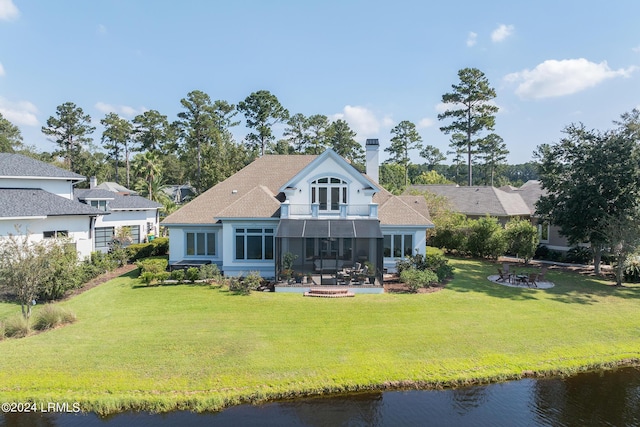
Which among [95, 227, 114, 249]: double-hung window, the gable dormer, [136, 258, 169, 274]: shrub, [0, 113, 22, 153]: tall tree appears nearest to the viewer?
[136, 258, 169, 274]: shrub

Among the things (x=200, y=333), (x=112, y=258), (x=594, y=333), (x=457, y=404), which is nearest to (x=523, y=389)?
(x=457, y=404)

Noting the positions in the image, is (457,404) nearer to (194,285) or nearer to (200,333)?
(200,333)

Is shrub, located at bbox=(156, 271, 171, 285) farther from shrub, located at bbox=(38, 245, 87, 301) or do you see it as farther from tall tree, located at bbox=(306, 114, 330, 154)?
tall tree, located at bbox=(306, 114, 330, 154)

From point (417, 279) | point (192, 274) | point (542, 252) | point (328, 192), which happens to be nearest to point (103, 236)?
point (192, 274)

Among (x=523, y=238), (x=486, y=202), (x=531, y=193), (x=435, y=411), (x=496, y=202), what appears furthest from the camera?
(x=531, y=193)

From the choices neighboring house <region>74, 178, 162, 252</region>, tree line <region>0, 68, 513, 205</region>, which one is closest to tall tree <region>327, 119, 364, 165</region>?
tree line <region>0, 68, 513, 205</region>

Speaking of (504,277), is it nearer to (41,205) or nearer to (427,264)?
(427,264)
